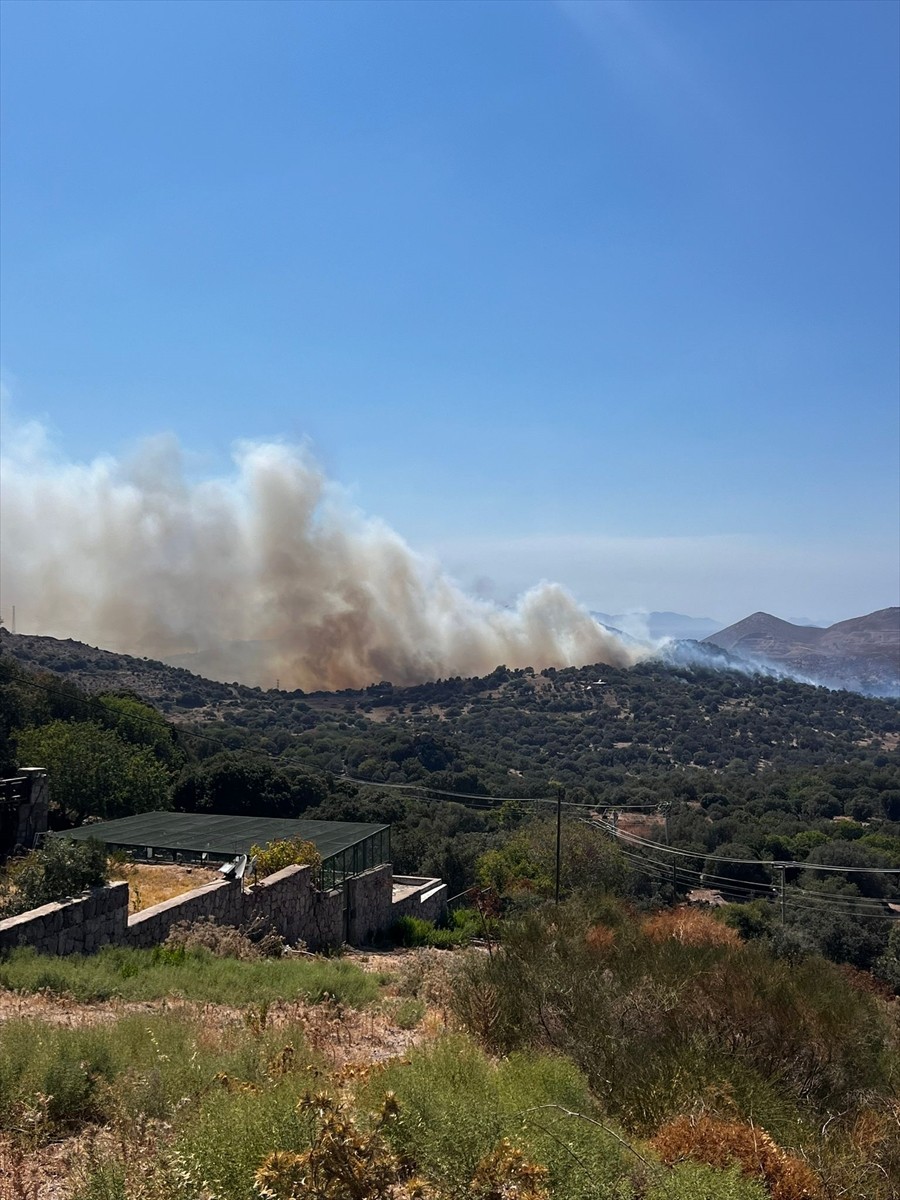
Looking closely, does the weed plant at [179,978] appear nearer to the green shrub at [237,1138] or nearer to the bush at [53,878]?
the bush at [53,878]

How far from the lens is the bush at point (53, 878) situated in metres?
11.3

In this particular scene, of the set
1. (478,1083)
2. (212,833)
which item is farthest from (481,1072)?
(212,833)

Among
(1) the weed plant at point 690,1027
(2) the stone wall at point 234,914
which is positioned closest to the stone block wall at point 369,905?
(2) the stone wall at point 234,914

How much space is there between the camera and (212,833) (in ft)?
61.9

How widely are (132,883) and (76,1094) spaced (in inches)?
400

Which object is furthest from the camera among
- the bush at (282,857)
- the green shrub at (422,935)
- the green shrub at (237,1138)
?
the green shrub at (422,935)

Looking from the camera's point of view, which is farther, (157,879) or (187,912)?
(157,879)

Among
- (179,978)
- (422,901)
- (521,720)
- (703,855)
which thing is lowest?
(703,855)

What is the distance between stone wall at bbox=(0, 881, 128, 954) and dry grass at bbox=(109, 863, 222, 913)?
6.48ft

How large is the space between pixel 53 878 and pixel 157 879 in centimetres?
434

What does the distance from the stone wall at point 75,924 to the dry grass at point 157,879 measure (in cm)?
198

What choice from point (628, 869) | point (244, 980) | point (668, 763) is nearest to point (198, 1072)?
point (244, 980)

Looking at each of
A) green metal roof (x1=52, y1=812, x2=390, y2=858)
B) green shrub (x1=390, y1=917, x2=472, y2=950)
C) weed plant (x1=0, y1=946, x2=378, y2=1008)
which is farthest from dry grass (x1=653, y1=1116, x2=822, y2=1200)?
green shrub (x1=390, y1=917, x2=472, y2=950)

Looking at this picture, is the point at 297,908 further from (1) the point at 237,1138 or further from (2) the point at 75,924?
(1) the point at 237,1138
